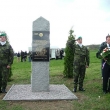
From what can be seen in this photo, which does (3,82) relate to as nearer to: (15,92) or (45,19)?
(15,92)

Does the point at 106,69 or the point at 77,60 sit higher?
the point at 77,60

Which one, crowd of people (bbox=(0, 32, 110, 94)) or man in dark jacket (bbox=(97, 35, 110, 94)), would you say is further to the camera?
crowd of people (bbox=(0, 32, 110, 94))

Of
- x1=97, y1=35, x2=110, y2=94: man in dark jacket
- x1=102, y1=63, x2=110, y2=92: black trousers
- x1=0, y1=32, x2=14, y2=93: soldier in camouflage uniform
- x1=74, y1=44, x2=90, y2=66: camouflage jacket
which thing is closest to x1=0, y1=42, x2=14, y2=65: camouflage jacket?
x1=0, y1=32, x2=14, y2=93: soldier in camouflage uniform

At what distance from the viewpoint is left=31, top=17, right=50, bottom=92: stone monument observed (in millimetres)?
8844

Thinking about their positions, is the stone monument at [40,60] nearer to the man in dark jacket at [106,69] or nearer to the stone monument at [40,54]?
the stone monument at [40,54]

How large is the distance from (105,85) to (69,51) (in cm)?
455

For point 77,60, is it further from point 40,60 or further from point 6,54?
point 6,54

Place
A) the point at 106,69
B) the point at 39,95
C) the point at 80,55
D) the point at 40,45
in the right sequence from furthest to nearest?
the point at 80,55 < the point at 40,45 < the point at 106,69 < the point at 39,95

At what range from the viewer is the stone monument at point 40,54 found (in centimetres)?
884

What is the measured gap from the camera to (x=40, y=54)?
8891 millimetres

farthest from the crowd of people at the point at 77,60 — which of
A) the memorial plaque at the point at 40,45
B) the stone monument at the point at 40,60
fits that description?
the memorial plaque at the point at 40,45

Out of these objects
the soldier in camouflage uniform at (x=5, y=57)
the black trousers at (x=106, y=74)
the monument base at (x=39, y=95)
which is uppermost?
the soldier in camouflage uniform at (x=5, y=57)

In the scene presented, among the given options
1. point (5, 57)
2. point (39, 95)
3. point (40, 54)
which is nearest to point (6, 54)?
point (5, 57)

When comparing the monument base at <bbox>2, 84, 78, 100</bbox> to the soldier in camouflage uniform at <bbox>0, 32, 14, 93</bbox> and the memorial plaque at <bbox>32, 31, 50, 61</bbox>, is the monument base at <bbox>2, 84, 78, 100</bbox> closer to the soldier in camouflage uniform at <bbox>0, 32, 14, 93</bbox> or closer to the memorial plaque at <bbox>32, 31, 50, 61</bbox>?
the soldier in camouflage uniform at <bbox>0, 32, 14, 93</bbox>
